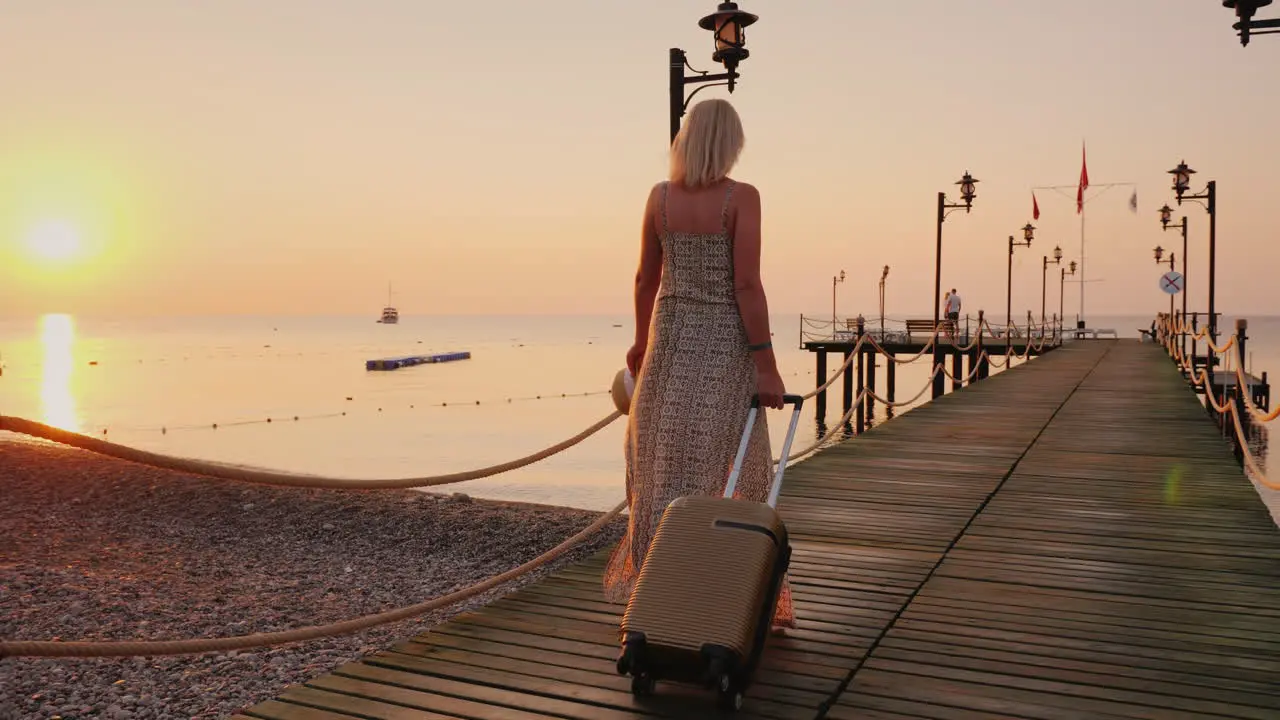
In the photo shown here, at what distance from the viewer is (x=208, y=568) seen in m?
11.4

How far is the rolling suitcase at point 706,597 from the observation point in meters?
2.85

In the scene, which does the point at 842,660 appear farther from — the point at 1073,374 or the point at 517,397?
the point at 517,397

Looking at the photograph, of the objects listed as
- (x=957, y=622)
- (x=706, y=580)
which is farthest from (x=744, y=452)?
(x=957, y=622)

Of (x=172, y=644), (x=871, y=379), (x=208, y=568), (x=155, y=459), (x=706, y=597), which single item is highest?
(x=155, y=459)

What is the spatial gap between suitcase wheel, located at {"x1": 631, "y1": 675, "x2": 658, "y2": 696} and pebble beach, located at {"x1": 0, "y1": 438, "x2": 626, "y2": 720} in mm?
4452

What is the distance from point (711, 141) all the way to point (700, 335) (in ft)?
2.32

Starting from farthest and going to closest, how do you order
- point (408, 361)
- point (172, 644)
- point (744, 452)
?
point (408, 361), point (744, 452), point (172, 644)

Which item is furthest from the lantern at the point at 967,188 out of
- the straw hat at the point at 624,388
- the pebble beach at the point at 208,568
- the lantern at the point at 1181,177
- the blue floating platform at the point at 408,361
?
the blue floating platform at the point at 408,361

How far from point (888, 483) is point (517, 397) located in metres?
48.3

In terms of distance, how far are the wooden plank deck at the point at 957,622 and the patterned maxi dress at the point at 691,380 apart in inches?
27.9

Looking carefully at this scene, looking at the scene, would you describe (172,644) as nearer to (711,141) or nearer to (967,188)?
(711,141)

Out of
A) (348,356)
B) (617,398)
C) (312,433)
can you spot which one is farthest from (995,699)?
(348,356)

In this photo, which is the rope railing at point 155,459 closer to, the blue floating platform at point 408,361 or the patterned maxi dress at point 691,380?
the patterned maxi dress at point 691,380

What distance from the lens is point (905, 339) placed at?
35875 millimetres
